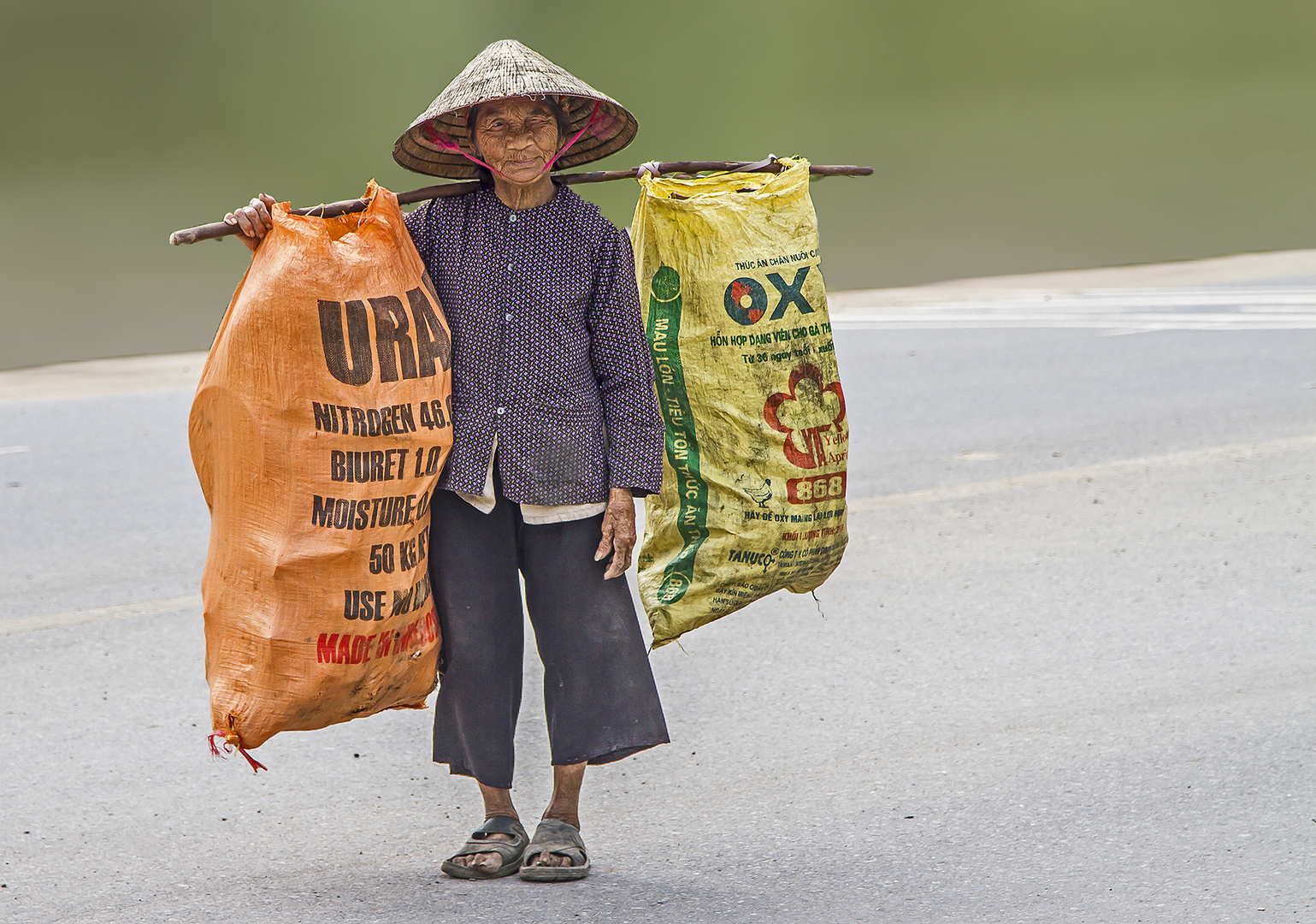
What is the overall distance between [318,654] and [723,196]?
1.33 metres

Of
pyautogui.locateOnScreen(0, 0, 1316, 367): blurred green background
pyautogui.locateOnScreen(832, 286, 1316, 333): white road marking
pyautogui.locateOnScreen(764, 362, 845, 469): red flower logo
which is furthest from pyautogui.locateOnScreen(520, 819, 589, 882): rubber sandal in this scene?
pyautogui.locateOnScreen(0, 0, 1316, 367): blurred green background

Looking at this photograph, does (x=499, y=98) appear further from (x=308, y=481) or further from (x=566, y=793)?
(x=566, y=793)

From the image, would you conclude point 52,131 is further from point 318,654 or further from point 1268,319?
point 318,654

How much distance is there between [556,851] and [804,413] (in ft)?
3.58

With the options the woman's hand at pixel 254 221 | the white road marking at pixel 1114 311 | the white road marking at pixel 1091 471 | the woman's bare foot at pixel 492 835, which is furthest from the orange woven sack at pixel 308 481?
the white road marking at pixel 1114 311

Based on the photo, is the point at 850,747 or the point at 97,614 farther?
the point at 97,614

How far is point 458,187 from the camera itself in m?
2.84

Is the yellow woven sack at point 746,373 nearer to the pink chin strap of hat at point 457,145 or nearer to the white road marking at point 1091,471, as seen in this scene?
the pink chin strap of hat at point 457,145

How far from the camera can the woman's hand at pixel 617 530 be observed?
2.82 metres

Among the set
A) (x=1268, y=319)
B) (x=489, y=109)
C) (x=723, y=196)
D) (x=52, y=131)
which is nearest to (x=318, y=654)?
(x=489, y=109)

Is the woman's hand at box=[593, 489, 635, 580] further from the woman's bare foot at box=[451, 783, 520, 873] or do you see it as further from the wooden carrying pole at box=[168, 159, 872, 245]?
the wooden carrying pole at box=[168, 159, 872, 245]

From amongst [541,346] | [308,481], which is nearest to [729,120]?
[541,346]

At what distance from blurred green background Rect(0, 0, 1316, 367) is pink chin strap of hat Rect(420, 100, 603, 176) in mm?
9859

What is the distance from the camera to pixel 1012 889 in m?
2.81
